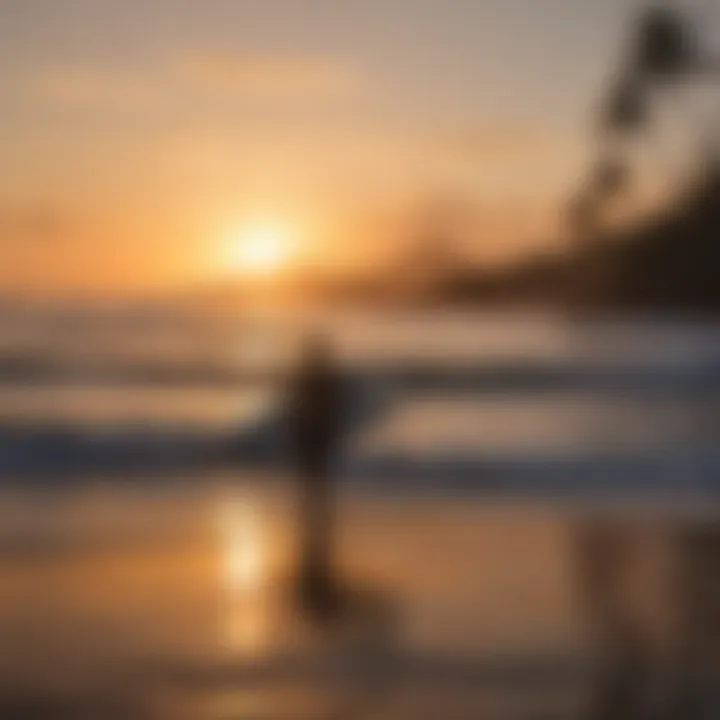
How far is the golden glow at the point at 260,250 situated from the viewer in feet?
2.32

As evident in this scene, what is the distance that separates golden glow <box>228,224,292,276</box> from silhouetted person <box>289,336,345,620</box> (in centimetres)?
5

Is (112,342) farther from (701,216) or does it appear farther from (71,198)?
(701,216)

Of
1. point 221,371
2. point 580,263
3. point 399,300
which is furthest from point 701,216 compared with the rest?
point 221,371

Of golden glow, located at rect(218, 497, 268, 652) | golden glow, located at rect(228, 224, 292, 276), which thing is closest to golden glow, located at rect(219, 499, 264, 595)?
golden glow, located at rect(218, 497, 268, 652)

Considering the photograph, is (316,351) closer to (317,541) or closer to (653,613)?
(317,541)

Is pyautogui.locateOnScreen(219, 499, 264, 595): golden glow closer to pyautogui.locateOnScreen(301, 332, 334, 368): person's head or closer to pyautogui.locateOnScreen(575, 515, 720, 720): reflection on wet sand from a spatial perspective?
pyautogui.locateOnScreen(301, 332, 334, 368): person's head

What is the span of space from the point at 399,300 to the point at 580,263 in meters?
0.11

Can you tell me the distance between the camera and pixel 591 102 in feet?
2.31

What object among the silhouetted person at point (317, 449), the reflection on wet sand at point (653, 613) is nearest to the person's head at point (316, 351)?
the silhouetted person at point (317, 449)

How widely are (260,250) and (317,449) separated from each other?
5.0 inches

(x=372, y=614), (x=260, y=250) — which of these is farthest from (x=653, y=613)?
(x=260, y=250)

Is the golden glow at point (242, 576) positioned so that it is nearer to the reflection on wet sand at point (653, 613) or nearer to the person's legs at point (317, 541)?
the person's legs at point (317, 541)

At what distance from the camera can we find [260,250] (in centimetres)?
71

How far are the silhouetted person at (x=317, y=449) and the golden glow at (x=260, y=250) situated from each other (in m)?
0.05
